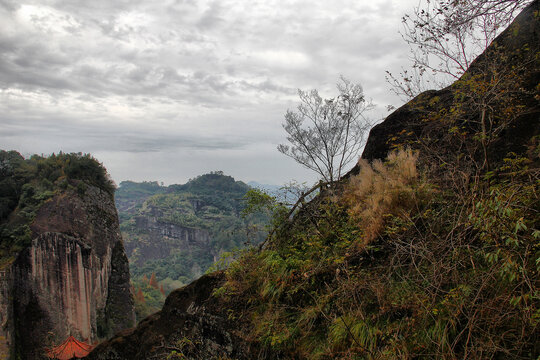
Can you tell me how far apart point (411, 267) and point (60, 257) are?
23.7m

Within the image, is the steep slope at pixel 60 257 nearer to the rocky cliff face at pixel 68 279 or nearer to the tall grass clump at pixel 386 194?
the rocky cliff face at pixel 68 279

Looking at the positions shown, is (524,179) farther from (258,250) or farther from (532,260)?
(258,250)

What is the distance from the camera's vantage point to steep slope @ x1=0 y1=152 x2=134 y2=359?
62.1ft

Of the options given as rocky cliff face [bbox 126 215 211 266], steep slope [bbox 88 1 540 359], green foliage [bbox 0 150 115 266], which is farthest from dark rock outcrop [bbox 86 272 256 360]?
rocky cliff face [bbox 126 215 211 266]

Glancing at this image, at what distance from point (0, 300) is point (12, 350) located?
2.84 meters

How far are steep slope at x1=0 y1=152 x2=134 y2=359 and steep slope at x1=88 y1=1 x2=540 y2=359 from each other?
18.1 m

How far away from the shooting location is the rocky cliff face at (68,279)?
18.8 meters

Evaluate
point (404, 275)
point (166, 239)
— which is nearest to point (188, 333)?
point (404, 275)

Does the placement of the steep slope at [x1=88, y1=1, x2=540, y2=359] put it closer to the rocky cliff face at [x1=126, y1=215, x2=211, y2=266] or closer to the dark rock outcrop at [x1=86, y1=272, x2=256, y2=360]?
the dark rock outcrop at [x1=86, y1=272, x2=256, y2=360]

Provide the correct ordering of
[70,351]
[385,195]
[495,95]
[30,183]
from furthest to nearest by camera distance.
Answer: [30,183] < [70,351] < [385,195] < [495,95]

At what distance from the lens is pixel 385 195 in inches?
144

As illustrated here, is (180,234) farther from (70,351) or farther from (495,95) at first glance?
(495,95)

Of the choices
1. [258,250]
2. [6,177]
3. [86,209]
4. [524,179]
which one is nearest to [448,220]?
[524,179]

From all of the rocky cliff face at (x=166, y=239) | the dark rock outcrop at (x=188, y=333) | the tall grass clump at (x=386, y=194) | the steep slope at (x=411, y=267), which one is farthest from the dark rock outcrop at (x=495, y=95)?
the rocky cliff face at (x=166, y=239)
